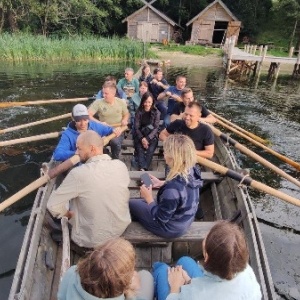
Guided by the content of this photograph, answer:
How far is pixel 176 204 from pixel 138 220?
31.1 inches

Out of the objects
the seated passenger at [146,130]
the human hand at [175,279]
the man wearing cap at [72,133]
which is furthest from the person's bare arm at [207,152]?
the human hand at [175,279]

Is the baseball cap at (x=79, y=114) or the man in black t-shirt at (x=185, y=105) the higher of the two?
the baseball cap at (x=79, y=114)

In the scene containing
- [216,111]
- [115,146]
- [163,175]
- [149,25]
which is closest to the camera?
[163,175]

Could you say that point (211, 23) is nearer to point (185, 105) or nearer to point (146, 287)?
point (185, 105)

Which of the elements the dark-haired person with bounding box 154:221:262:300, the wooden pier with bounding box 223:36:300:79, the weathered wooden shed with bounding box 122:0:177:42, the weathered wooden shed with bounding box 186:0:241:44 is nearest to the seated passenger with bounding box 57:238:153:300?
the dark-haired person with bounding box 154:221:262:300

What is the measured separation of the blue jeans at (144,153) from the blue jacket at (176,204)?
2.79 meters

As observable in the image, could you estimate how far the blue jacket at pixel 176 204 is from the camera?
2.96 metres

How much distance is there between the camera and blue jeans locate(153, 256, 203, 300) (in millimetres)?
2626

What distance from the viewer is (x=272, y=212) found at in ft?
21.9

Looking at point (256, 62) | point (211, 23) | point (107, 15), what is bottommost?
point (256, 62)

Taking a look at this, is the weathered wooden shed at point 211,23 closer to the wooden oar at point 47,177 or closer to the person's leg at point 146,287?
the wooden oar at point 47,177

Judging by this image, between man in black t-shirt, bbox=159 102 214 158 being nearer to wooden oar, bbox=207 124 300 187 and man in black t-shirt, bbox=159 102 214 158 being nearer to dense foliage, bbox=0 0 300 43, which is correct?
wooden oar, bbox=207 124 300 187

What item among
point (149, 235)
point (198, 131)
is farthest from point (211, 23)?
point (149, 235)

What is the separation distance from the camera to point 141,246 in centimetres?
402
